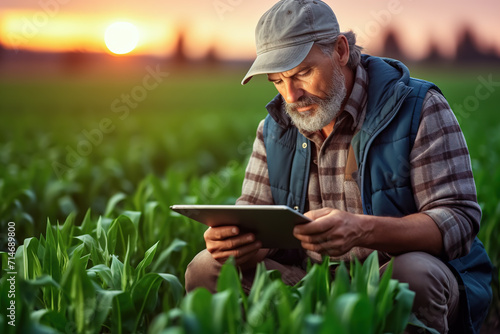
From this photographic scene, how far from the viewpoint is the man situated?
242cm

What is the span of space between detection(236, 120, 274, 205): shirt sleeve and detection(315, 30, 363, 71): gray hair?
1.70 feet

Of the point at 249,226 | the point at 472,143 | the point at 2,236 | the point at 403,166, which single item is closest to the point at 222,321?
the point at 249,226

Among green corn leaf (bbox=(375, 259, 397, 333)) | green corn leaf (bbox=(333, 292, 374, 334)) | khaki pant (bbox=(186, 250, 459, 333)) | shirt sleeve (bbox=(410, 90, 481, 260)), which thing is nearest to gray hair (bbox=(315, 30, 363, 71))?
shirt sleeve (bbox=(410, 90, 481, 260))

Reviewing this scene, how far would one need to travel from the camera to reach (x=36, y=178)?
523 cm

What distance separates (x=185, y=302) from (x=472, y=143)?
6692 millimetres

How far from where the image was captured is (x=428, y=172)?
8.52 feet

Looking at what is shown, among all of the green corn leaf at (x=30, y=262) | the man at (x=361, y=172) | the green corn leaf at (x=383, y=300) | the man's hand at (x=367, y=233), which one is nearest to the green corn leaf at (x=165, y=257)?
the man at (x=361, y=172)

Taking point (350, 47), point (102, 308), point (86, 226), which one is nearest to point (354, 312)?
point (102, 308)

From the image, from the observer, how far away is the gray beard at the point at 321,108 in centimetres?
278

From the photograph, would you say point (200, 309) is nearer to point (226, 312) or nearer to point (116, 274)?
point (226, 312)

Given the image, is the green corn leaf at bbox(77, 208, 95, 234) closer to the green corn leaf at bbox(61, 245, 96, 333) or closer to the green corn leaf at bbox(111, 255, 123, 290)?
the green corn leaf at bbox(111, 255, 123, 290)

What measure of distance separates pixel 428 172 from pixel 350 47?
0.71 meters

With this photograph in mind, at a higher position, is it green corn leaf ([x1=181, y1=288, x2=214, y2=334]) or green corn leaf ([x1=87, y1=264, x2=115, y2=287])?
green corn leaf ([x1=181, y1=288, x2=214, y2=334])

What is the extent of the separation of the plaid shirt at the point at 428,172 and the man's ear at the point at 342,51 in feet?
0.29
